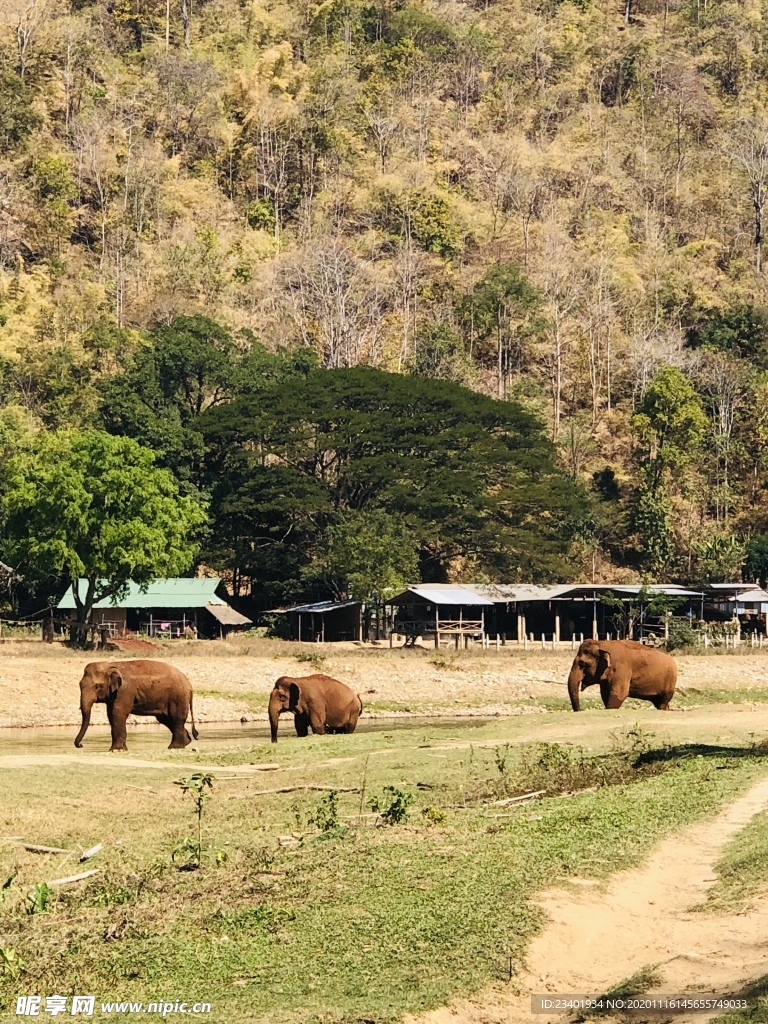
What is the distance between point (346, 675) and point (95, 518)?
1449 cm

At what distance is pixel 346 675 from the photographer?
53.5 meters

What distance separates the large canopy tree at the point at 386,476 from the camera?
7906cm

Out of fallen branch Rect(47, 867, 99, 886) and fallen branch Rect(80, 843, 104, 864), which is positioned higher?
fallen branch Rect(80, 843, 104, 864)

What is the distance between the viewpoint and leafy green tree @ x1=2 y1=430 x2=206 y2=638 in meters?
61.9

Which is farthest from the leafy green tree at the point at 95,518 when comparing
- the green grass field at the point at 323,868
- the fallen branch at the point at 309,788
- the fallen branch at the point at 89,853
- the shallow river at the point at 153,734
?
the fallen branch at the point at 89,853

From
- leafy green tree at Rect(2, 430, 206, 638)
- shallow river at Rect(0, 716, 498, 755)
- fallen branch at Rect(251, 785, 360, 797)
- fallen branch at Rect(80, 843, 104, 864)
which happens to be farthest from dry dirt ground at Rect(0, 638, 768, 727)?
fallen branch at Rect(80, 843, 104, 864)

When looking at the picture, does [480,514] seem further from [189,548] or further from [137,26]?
[137,26]

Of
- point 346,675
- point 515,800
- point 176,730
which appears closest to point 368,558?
point 346,675

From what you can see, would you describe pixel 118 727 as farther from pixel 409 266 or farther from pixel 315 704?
pixel 409 266

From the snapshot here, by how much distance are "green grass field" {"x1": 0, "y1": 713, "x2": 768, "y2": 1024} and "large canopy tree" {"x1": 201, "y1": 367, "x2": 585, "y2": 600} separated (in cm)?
5355

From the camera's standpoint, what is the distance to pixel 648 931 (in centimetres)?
1255

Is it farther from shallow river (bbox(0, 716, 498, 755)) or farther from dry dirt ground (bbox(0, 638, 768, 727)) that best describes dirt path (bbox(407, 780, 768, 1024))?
dry dirt ground (bbox(0, 638, 768, 727))

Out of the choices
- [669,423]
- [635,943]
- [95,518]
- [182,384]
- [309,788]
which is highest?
[182,384]

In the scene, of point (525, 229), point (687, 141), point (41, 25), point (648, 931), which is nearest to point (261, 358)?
point (525, 229)
